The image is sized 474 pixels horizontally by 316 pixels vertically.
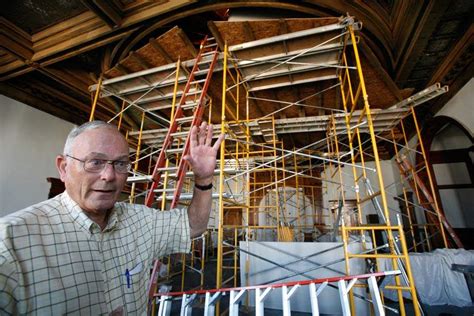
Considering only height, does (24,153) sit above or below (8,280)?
above

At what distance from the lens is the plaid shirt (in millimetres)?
831

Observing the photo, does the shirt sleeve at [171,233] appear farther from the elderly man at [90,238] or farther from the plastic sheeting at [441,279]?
the plastic sheeting at [441,279]

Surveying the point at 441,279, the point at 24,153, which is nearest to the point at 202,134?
the point at 441,279

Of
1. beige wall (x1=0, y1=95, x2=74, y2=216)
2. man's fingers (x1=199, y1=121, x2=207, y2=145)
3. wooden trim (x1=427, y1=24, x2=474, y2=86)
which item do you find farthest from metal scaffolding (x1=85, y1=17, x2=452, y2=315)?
beige wall (x1=0, y1=95, x2=74, y2=216)

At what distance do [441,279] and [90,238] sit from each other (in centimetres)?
614

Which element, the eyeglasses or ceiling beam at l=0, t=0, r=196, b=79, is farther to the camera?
ceiling beam at l=0, t=0, r=196, b=79

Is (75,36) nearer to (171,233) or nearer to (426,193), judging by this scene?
(171,233)

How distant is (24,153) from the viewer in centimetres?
512

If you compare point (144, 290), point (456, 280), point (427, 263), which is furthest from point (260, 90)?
point (456, 280)

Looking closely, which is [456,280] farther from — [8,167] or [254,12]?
[8,167]

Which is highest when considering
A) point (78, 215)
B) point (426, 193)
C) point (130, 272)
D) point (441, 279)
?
point (426, 193)

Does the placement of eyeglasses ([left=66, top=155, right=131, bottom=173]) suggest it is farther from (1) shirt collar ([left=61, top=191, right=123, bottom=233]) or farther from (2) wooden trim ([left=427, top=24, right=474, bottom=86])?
(2) wooden trim ([left=427, top=24, right=474, bottom=86])

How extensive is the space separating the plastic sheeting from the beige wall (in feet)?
26.0

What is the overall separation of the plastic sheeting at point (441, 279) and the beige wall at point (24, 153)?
7921mm
